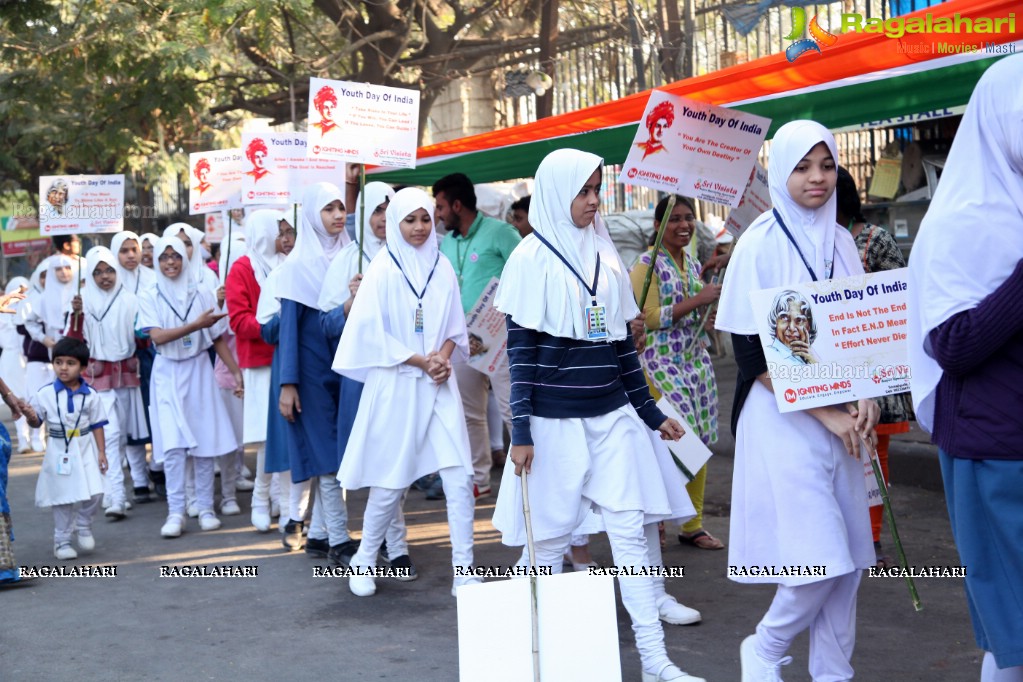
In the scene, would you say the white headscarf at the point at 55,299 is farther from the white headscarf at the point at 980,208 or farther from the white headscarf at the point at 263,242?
the white headscarf at the point at 980,208

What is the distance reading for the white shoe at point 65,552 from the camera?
7.63 m

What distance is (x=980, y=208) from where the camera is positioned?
9.67ft

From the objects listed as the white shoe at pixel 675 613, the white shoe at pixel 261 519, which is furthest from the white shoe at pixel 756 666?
the white shoe at pixel 261 519

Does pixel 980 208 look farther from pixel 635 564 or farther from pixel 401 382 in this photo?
pixel 401 382

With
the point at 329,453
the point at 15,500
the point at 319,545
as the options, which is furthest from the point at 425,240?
the point at 15,500

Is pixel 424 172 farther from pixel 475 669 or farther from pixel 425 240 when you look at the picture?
pixel 475 669

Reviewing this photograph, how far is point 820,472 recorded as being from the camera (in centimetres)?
414

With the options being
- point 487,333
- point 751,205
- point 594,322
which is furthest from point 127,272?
point 594,322

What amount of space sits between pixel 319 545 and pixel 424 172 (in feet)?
12.0

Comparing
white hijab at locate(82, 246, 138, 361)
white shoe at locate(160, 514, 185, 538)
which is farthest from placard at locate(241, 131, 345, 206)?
white shoe at locate(160, 514, 185, 538)

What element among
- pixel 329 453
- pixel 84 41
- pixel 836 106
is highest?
pixel 84 41

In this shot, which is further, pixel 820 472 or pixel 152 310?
pixel 152 310

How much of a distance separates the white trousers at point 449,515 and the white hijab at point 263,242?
2291 millimetres

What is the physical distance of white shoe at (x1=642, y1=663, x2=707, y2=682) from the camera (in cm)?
456
